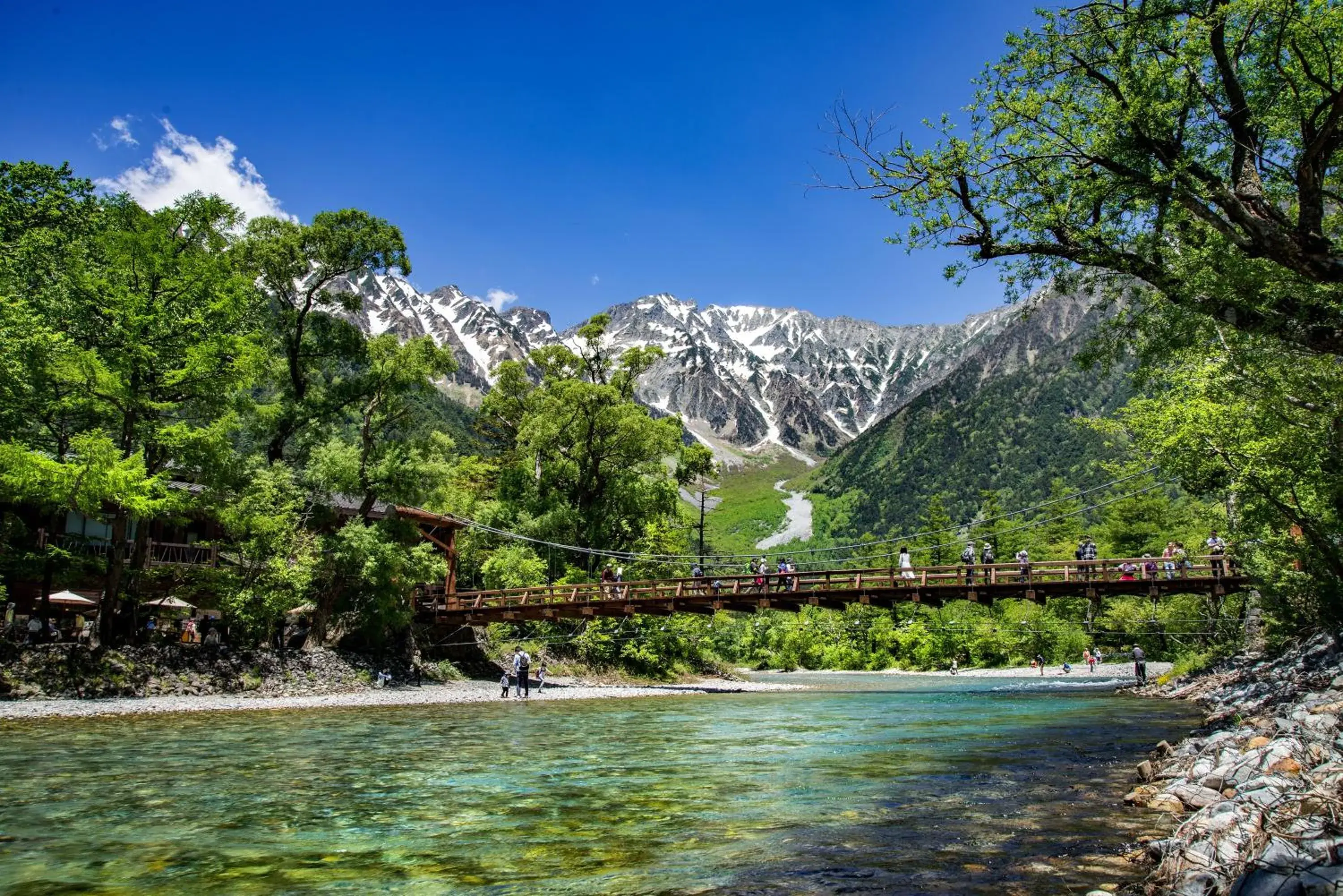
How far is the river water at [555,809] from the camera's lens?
19.1ft

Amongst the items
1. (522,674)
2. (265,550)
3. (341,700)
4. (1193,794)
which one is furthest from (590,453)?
(1193,794)

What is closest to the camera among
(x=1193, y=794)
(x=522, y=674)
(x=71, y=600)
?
(x=1193, y=794)

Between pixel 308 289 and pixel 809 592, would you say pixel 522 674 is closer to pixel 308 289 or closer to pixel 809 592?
A: pixel 809 592

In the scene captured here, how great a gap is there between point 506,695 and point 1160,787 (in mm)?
21575

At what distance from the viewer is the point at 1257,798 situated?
6012 mm

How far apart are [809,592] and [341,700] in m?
14.9

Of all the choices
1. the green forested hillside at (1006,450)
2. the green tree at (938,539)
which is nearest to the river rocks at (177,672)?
the green tree at (938,539)

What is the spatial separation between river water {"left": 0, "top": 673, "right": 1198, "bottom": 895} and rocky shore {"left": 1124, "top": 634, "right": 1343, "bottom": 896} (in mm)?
537

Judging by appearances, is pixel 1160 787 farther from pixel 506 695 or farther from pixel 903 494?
pixel 903 494

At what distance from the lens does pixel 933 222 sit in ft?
34.8

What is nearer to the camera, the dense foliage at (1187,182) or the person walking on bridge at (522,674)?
the dense foliage at (1187,182)

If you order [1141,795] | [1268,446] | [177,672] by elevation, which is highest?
[1268,446]

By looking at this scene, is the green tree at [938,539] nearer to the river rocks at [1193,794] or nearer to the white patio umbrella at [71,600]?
the white patio umbrella at [71,600]

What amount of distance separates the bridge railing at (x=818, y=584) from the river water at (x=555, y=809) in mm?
9171
